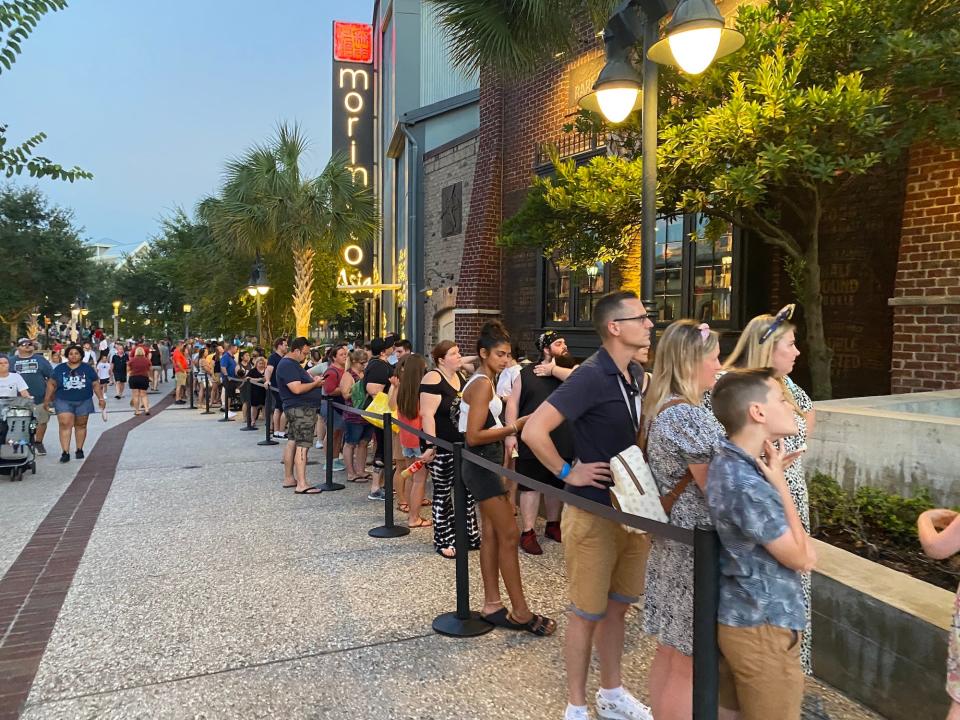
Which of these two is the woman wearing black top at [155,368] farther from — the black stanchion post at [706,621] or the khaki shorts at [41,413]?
the black stanchion post at [706,621]

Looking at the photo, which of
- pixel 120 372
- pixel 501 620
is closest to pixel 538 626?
pixel 501 620

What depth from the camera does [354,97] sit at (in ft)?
120

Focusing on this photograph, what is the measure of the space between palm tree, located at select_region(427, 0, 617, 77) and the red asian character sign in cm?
3240

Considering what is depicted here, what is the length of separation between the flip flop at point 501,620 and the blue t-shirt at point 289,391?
4.30 metres

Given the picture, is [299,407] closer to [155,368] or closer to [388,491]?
[388,491]

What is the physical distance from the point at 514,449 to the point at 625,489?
Result: 2.90 metres

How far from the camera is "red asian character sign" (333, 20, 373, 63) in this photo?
37219 millimetres

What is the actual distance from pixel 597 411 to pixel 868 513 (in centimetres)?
260

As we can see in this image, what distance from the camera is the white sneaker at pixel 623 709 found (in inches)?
122

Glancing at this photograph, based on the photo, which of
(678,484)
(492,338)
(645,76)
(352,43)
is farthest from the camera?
(352,43)

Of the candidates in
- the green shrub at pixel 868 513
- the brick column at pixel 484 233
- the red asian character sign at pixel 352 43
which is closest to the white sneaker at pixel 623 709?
the green shrub at pixel 868 513

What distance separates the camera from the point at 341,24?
124 ft

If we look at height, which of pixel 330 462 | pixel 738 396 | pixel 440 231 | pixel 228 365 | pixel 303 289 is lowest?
pixel 330 462

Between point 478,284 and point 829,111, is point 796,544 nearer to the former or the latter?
point 829,111
